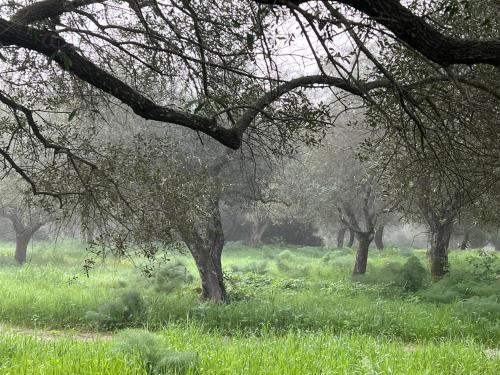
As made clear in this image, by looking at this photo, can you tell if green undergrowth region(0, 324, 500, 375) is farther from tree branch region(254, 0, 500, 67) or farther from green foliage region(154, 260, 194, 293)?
green foliage region(154, 260, 194, 293)

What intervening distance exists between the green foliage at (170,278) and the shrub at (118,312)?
437 cm

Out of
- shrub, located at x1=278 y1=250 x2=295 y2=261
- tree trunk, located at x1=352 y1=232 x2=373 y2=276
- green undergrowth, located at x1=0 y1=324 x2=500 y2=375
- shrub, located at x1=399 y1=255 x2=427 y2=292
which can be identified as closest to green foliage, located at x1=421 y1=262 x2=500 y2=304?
shrub, located at x1=399 y1=255 x2=427 y2=292

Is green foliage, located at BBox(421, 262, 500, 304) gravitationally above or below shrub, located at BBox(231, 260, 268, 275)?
above

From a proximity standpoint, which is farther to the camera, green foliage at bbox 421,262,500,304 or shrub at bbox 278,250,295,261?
shrub at bbox 278,250,295,261

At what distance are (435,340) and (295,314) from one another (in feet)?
10.9

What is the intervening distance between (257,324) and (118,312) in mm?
3368

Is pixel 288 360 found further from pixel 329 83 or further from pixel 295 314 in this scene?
pixel 295 314

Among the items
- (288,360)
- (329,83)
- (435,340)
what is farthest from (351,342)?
(329,83)

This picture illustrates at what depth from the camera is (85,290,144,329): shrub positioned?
11.5m

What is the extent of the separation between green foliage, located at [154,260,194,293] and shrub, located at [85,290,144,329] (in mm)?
4368

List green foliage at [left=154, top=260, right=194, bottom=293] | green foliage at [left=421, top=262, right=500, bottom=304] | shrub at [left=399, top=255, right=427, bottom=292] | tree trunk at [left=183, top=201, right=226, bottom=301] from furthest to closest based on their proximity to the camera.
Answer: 1. shrub at [left=399, top=255, right=427, bottom=292]
2. green foliage at [left=154, top=260, right=194, bottom=293]
3. tree trunk at [left=183, top=201, right=226, bottom=301]
4. green foliage at [left=421, top=262, right=500, bottom=304]

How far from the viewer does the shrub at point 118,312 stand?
1146 cm

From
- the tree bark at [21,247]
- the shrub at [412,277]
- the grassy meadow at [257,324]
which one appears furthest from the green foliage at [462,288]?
the tree bark at [21,247]

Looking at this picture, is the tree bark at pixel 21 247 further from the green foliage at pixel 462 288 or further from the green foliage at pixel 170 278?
the green foliage at pixel 462 288
